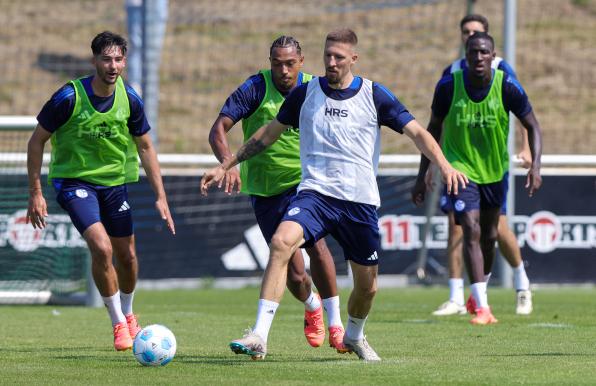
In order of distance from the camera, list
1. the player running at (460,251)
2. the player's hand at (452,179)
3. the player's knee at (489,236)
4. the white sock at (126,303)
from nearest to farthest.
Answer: the player's hand at (452,179)
the white sock at (126,303)
the player's knee at (489,236)
the player running at (460,251)

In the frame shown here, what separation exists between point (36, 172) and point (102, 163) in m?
0.53

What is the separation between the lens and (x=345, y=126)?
8.04 meters

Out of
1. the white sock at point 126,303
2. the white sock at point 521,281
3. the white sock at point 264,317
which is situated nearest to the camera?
the white sock at point 264,317

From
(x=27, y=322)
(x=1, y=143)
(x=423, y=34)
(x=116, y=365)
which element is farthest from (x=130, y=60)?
(x=423, y=34)

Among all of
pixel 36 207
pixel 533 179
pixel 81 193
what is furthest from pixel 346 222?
pixel 533 179

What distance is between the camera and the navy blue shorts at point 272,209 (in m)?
9.59

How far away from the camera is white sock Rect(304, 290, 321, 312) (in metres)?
9.49

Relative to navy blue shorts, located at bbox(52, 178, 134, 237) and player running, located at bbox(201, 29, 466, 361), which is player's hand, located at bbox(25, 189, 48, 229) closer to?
navy blue shorts, located at bbox(52, 178, 134, 237)

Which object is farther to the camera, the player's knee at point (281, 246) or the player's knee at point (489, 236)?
the player's knee at point (489, 236)

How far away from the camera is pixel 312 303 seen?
9539 mm

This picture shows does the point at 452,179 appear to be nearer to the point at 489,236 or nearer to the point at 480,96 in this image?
the point at 480,96

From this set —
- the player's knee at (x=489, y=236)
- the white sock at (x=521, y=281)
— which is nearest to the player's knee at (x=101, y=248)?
the player's knee at (x=489, y=236)

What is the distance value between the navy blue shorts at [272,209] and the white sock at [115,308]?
119cm

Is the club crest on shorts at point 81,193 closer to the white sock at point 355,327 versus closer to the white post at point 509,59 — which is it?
the white sock at point 355,327
